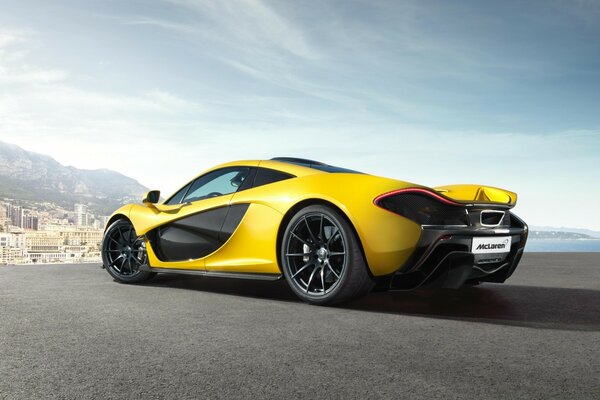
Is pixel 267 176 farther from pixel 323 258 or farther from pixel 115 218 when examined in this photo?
pixel 115 218

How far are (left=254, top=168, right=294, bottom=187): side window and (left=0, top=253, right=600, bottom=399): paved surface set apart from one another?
110 cm

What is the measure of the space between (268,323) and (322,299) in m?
0.79

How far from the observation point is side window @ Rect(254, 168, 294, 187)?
17.0ft

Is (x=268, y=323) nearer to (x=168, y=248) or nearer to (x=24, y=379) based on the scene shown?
(x=24, y=379)

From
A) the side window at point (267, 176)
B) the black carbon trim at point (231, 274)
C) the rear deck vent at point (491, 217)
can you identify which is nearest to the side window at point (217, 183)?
the side window at point (267, 176)

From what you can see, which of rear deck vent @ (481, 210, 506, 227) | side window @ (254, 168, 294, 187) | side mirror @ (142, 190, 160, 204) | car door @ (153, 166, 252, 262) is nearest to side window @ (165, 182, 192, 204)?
car door @ (153, 166, 252, 262)

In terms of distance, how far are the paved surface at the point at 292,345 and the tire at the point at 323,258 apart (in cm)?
17

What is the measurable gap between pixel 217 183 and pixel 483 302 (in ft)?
9.36

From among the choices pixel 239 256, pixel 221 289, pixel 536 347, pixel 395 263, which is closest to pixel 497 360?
pixel 536 347

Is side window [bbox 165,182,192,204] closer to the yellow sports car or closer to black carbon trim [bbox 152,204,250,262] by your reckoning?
the yellow sports car

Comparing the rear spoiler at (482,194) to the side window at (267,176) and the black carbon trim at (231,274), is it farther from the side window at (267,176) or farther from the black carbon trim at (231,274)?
the black carbon trim at (231,274)

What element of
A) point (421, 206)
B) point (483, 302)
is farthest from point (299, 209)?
point (483, 302)

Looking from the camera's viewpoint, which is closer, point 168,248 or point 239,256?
point 239,256

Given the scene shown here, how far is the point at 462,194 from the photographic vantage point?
511 centimetres
